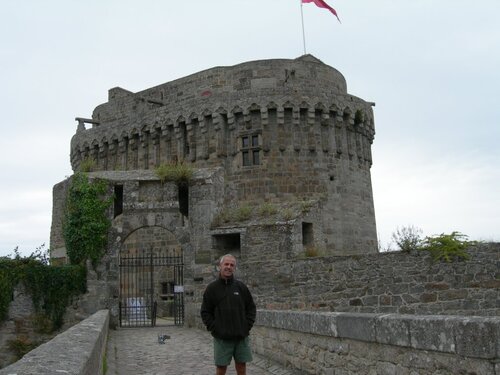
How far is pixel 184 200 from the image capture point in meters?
17.9

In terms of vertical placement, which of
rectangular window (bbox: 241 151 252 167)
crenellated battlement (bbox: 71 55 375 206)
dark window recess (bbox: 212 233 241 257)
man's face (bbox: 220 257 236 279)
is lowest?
man's face (bbox: 220 257 236 279)

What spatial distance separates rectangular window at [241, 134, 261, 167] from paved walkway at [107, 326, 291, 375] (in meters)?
9.40

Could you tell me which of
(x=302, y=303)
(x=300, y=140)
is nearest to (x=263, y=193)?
(x=300, y=140)

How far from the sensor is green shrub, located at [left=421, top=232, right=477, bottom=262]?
481 inches

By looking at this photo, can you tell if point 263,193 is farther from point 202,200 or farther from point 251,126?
point 202,200

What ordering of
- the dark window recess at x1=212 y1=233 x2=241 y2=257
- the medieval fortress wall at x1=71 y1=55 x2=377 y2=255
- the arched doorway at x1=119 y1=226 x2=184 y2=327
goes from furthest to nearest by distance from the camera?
the medieval fortress wall at x1=71 y1=55 x2=377 y2=255 < the arched doorway at x1=119 y1=226 x2=184 y2=327 < the dark window recess at x1=212 y1=233 x2=241 y2=257

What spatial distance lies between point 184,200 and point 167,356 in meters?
8.57

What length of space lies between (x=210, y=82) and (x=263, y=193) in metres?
5.55

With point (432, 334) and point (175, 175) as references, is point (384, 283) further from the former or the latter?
point (432, 334)

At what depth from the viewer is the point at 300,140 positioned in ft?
73.8

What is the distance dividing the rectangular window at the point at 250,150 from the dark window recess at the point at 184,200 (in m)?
5.12

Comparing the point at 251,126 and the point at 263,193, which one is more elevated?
the point at 251,126

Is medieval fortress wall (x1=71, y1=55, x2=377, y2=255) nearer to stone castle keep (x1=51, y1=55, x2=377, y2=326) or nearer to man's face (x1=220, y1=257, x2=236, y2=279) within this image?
stone castle keep (x1=51, y1=55, x2=377, y2=326)

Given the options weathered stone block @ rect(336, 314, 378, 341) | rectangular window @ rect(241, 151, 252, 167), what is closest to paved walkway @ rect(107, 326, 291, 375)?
weathered stone block @ rect(336, 314, 378, 341)
